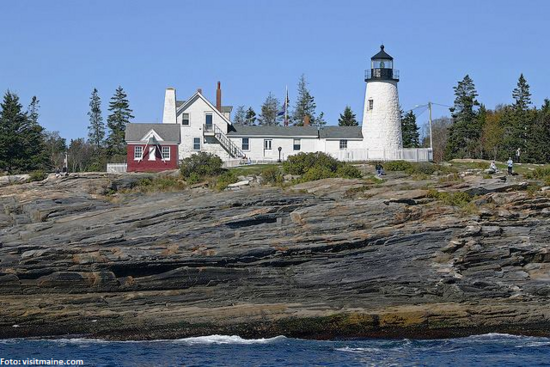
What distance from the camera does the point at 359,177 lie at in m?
46.3

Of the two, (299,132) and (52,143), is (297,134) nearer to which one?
(299,132)

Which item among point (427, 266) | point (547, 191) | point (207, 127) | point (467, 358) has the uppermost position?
point (207, 127)

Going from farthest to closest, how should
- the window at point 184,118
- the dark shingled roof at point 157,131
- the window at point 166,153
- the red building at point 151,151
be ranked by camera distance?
the window at point 184,118
the dark shingled roof at point 157,131
the window at point 166,153
the red building at point 151,151

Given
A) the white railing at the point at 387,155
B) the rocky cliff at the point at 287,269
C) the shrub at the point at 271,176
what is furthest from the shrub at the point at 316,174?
the white railing at the point at 387,155

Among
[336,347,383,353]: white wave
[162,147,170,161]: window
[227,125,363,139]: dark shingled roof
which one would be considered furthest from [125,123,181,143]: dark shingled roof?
[336,347,383,353]: white wave

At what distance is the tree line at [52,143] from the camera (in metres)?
57.2

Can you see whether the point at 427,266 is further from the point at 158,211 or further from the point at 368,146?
the point at 368,146

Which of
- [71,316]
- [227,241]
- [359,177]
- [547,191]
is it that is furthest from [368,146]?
[71,316]

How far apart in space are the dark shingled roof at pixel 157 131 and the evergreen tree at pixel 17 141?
7.59 metres

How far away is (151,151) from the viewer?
5369 cm

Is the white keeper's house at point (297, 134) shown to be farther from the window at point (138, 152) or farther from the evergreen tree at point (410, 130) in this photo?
the evergreen tree at point (410, 130)

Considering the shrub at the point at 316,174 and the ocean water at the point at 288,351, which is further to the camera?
the shrub at the point at 316,174

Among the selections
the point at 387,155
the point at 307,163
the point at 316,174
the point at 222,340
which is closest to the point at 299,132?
the point at 387,155

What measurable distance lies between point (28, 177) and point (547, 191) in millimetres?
26570
